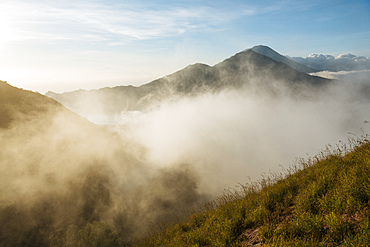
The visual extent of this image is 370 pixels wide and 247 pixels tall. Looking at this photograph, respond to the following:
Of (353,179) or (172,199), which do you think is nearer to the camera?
(353,179)

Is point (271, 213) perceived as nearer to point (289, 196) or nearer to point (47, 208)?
point (289, 196)

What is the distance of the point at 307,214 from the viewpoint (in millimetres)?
4840

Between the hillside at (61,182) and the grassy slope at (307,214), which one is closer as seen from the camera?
the grassy slope at (307,214)

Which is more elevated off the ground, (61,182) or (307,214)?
(307,214)

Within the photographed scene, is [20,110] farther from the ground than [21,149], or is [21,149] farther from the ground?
[20,110]

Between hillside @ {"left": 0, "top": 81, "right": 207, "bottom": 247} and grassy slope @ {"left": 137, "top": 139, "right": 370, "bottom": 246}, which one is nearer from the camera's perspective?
grassy slope @ {"left": 137, "top": 139, "right": 370, "bottom": 246}

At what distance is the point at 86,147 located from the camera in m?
32.8

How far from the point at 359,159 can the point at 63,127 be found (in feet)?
112

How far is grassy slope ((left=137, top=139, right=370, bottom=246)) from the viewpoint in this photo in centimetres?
408

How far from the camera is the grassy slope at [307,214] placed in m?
4.08

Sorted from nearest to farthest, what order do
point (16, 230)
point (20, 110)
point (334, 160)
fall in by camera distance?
point (334, 160) → point (16, 230) → point (20, 110)

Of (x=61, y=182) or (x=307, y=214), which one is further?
(x=61, y=182)

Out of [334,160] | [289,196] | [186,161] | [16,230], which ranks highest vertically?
[334,160]

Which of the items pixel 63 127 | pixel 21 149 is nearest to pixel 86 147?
pixel 63 127
